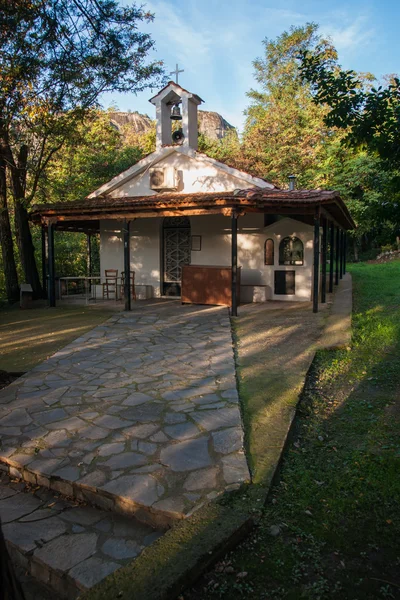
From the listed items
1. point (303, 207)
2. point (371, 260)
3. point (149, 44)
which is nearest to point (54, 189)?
point (149, 44)

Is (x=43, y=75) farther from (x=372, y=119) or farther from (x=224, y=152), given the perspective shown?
(x=224, y=152)

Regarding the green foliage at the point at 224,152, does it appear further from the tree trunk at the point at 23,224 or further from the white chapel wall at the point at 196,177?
the tree trunk at the point at 23,224

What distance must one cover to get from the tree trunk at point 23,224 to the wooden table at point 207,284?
5095mm

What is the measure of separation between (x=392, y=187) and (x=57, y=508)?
364 centimetres

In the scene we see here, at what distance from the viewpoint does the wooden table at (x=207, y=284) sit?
37.1ft

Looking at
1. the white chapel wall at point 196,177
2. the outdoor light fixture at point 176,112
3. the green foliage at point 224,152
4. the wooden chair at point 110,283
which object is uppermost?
the green foliage at point 224,152

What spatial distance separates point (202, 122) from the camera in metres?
68.9

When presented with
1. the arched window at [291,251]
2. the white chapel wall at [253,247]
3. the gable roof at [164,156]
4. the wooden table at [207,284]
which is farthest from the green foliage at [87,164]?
the arched window at [291,251]

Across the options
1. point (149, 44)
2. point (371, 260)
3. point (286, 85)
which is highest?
point (286, 85)

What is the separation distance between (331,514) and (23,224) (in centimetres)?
1279

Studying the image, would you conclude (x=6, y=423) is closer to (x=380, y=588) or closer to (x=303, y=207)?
(x=380, y=588)

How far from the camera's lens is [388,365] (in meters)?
6.21

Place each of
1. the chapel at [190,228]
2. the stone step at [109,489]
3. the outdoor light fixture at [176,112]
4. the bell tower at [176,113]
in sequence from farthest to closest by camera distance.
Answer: the outdoor light fixture at [176,112] < the bell tower at [176,113] < the chapel at [190,228] < the stone step at [109,489]

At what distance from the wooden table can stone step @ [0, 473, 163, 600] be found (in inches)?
332
